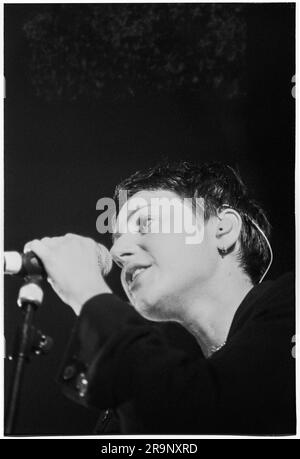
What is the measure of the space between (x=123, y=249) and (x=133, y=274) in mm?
89

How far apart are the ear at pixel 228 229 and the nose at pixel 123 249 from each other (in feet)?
0.91

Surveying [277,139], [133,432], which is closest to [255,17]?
[277,139]

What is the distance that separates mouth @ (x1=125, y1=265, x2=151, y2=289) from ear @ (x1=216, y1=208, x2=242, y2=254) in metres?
0.25

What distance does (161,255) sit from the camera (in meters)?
2.23

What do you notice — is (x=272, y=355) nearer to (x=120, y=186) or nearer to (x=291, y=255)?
(x=291, y=255)

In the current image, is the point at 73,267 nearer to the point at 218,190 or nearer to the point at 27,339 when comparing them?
the point at 27,339

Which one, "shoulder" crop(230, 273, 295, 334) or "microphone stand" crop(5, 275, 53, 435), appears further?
"shoulder" crop(230, 273, 295, 334)

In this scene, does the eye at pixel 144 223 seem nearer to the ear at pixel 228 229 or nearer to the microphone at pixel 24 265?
the ear at pixel 228 229

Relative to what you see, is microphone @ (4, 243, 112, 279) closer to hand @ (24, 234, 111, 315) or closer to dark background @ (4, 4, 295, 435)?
hand @ (24, 234, 111, 315)

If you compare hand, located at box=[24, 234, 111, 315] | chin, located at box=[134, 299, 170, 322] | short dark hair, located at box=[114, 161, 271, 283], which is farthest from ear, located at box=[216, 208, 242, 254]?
hand, located at box=[24, 234, 111, 315]

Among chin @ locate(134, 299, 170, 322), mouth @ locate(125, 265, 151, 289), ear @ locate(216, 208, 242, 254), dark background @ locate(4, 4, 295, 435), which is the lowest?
chin @ locate(134, 299, 170, 322)

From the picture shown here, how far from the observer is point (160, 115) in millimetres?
2311

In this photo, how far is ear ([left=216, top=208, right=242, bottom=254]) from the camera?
88.4 inches

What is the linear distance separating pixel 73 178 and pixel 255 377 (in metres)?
0.88
